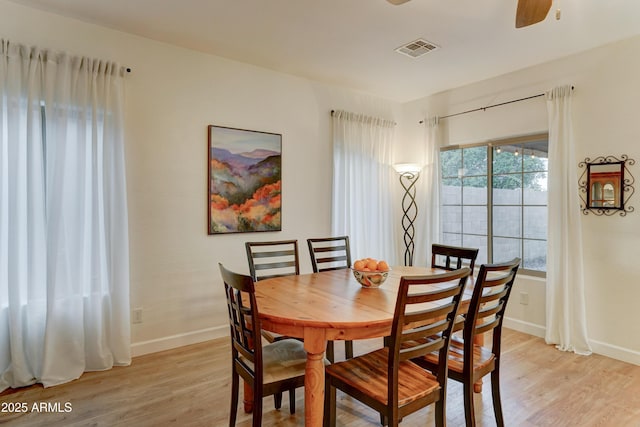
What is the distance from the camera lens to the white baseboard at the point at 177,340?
3127mm

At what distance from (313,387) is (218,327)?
2123mm

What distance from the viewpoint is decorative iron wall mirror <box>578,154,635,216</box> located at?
3.11m

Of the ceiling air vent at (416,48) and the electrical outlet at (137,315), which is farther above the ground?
the ceiling air vent at (416,48)

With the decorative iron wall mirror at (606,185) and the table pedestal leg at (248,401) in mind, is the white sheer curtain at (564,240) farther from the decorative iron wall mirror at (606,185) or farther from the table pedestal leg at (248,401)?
the table pedestal leg at (248,401)

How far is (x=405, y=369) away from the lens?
1891 millimetres

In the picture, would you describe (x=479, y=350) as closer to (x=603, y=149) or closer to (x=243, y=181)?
(x=603, y=149)

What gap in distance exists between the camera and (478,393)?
99.4 inches

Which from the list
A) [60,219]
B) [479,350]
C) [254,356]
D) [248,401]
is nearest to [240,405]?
[248,401]

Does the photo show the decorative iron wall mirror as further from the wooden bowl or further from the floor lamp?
the wooden bowl

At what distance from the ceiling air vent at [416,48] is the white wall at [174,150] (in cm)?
130

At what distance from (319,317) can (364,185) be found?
3013mm

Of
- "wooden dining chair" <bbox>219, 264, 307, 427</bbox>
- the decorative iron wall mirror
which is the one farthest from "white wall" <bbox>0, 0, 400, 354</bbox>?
the decorative iron wall mirror

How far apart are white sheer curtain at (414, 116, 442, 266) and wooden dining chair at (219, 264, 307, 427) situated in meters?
2.92

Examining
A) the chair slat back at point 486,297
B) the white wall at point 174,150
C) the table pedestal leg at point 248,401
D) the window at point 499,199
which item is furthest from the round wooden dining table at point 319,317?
the window at point 499,199
